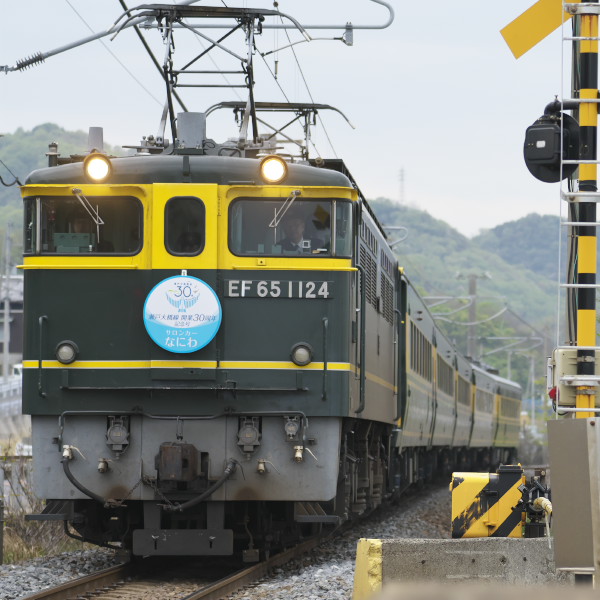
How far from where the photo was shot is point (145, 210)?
10305 millimetres

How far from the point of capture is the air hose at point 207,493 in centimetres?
982

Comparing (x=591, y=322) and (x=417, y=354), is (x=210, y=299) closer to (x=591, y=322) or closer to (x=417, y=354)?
(x=591, y=322)

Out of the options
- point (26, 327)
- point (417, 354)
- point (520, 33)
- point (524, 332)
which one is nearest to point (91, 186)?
point (26, 327)

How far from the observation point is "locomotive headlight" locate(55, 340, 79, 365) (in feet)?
33.1

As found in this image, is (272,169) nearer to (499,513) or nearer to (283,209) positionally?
(283,209)

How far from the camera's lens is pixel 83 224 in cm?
1040

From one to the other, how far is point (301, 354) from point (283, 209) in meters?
1.18

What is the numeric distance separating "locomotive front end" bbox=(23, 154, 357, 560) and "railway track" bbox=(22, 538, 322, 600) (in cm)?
31

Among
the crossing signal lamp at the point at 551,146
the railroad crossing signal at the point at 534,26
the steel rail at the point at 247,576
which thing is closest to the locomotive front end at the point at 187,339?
the steel rail at the point at 247,576

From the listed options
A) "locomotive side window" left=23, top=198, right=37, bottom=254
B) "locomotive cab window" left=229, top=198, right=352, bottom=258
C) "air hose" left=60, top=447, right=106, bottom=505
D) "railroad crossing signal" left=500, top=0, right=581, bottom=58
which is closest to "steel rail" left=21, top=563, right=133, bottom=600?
"air hose" left=60, top=447, right=106, bottom=505

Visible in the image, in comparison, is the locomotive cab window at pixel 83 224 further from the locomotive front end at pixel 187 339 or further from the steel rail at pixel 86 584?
the steel rail at pixel 86 584

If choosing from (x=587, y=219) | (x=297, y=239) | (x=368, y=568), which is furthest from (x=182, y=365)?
(x=587, y=219)

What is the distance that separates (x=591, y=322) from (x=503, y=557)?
189 cm

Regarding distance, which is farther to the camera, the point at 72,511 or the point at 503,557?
the point at 72,511
